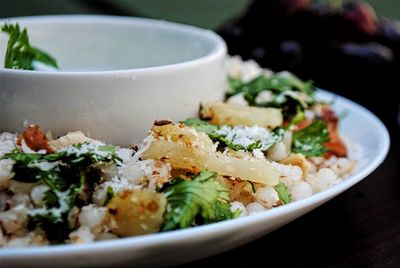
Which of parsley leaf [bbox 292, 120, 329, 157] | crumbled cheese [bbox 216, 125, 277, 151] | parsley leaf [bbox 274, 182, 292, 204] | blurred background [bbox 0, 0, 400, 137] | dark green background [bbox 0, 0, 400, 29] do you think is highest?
crumbled cheese [bbox 216, 125, 277, 151]

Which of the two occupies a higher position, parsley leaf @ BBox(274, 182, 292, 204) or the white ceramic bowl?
the white ceramic bowl

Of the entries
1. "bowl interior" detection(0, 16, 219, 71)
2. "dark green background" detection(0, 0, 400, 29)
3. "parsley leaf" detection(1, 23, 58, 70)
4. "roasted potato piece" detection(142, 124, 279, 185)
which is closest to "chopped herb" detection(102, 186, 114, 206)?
"roasted potato piece" detection(142, 124, 279, 185)

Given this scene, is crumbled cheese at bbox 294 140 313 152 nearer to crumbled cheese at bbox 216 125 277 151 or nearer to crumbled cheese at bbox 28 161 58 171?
crumbled cheese at bbox 216 125 277 151

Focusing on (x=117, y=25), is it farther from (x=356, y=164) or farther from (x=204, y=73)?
(x=356, y=164)

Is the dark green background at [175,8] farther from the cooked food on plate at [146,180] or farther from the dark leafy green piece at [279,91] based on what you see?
the cooked food on plate at [146,180]

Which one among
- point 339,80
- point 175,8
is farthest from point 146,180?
point 175,8

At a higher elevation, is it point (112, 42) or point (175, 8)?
point (112, 42)

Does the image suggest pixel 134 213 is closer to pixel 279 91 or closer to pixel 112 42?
pixel 279 91
